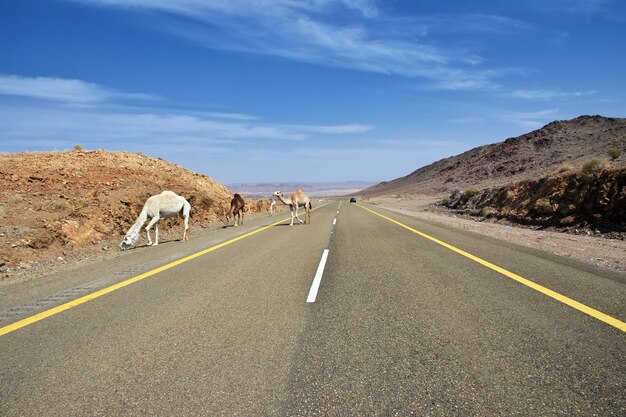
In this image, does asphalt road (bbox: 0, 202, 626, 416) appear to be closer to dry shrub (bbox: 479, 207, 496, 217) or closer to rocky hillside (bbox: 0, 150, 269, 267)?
rocky hillside (bbox: 0, 150, 269, 267)

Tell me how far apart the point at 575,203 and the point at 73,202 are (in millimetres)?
22746

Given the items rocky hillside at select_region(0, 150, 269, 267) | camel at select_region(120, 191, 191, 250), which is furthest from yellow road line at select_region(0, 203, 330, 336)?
camel at select_region(120, 191, 191, 250)

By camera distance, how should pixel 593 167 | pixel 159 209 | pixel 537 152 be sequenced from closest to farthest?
pixel 159 209 → pixel 593 167 → pixel 537 152

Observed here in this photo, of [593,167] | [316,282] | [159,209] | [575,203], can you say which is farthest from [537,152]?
[316,282]

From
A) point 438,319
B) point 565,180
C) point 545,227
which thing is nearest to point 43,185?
point 438,319

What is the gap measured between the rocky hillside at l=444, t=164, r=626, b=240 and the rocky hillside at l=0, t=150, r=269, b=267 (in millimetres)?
18302

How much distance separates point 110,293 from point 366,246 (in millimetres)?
6755

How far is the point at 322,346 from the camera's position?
3822mm

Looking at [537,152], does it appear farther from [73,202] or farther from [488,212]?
[73,202]

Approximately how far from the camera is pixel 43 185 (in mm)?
15812

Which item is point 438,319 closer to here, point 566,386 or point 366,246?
point 566,386

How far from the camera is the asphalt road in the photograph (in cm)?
285

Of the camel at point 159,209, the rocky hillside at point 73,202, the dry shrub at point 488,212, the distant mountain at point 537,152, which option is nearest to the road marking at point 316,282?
the camel at point 159,209

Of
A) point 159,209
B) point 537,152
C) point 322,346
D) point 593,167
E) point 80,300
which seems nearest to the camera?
point 322,346
